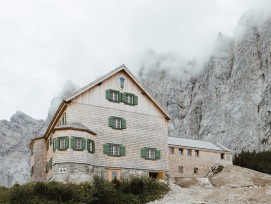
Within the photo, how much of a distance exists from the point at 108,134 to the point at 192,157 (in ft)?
48.9

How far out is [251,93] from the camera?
8594cm

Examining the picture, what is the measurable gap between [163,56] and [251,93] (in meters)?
41.7

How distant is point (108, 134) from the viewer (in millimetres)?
42531

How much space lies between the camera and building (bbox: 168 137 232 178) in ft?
174

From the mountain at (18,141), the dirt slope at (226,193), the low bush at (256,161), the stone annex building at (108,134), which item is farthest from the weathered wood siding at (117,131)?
the mountain at (18,141)

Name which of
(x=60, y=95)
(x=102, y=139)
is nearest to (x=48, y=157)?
(x=102, y=139)

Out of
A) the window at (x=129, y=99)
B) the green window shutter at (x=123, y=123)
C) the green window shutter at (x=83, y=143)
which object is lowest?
the green window shutter at (x=83, y=143)

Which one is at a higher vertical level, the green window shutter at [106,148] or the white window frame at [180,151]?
the white window frame at [180,151]

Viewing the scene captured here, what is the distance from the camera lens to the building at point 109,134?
39375 mm

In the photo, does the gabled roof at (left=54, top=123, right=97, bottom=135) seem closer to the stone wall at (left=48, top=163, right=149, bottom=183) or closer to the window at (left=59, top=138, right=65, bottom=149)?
the window at (left=59, top=138, right=65, bottom=149)

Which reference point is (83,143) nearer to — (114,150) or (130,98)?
(114,150)

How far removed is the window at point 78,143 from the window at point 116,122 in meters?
3.85

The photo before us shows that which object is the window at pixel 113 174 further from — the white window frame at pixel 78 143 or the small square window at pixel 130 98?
the small square window at pixel 130 98

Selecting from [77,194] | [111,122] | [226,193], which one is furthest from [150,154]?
[77,194]
